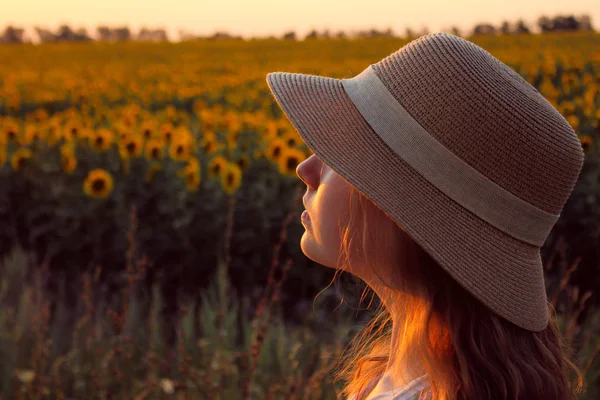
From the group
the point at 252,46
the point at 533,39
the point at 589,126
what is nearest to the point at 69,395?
the point at 589,126

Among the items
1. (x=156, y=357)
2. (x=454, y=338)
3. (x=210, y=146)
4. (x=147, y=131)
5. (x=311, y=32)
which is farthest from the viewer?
(x=311, y=32)

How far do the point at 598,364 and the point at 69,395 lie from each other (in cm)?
239

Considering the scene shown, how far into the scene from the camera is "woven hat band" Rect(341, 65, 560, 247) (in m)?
1.34

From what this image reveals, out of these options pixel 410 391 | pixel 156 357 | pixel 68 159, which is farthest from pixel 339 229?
pixel 68 159

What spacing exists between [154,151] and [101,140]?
50cm

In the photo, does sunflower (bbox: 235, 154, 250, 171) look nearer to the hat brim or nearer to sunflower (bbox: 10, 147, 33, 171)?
sunflower (bbox: 10, 147, 33, 171)

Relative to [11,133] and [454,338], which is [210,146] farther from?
[454,338]

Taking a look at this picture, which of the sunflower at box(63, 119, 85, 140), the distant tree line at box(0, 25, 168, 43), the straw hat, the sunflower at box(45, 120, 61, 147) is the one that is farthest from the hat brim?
the distant tree line at box(0, 25, 168, 43)

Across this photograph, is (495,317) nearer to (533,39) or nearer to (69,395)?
(69,395)

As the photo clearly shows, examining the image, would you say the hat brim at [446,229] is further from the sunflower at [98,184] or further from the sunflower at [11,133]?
the sunflower at [11,133]

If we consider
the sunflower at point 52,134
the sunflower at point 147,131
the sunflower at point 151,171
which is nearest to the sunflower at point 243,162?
the sunflower at point 151,171

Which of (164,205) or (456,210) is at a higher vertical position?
(456,210)

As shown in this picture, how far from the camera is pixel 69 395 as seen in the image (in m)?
3.30

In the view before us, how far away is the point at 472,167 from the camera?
134 cm
